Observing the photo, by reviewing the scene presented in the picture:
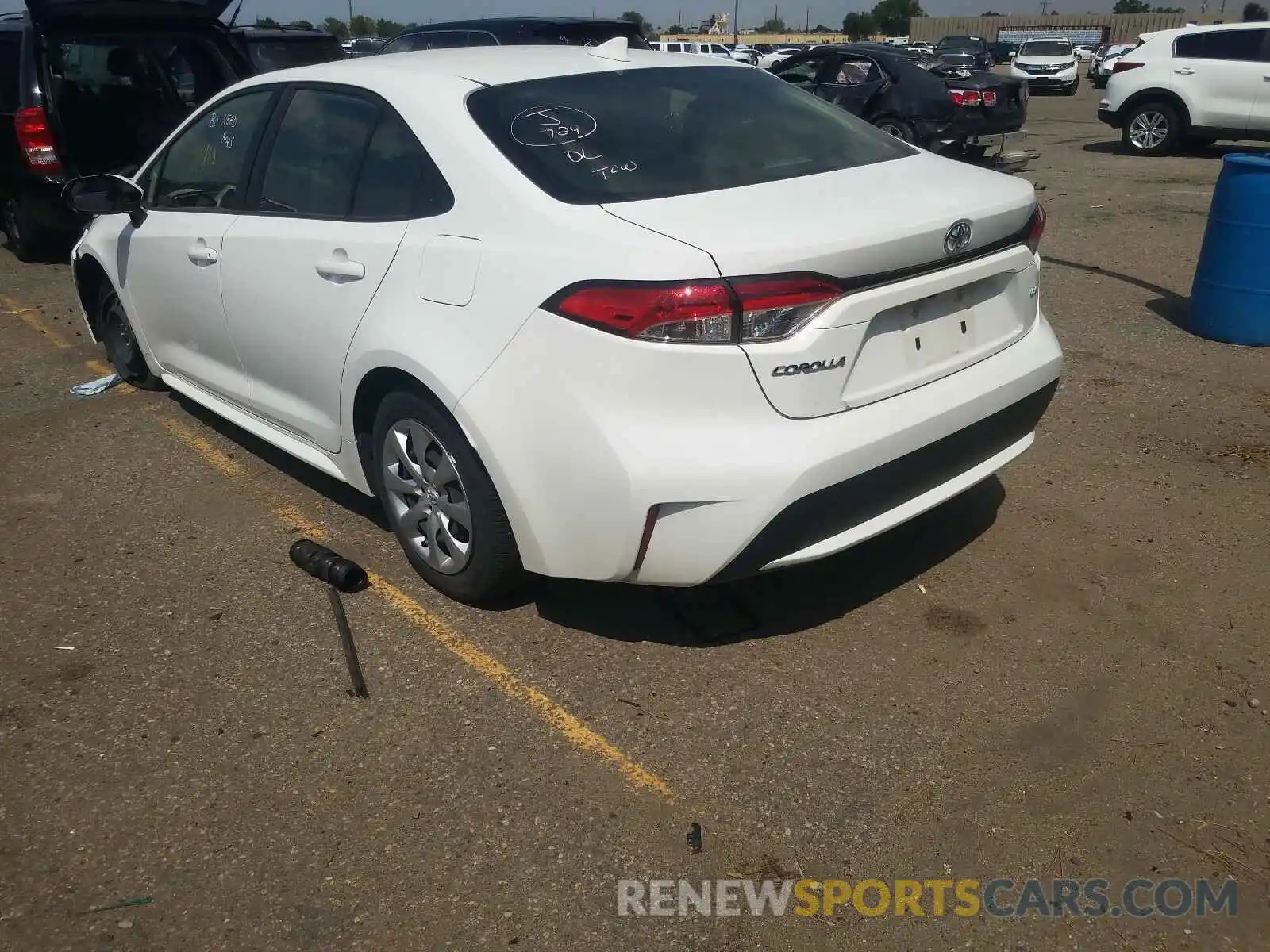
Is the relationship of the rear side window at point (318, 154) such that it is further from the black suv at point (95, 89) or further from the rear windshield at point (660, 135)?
the black suv at point (95, 89)

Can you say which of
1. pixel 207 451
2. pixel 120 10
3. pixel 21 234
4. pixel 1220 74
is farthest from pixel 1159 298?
pixel 21 234

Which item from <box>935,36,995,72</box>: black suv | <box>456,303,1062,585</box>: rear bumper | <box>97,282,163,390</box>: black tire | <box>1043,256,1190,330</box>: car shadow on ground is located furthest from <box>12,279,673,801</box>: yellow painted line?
<box>935,36,995,72</box>: black suv

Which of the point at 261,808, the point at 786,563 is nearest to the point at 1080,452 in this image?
the point at 786,563

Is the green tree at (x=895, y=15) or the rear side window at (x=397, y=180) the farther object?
the green tree at (x=895, y=15)

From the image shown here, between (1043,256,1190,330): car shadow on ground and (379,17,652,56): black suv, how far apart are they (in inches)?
160

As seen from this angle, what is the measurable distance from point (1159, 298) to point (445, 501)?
5.57m

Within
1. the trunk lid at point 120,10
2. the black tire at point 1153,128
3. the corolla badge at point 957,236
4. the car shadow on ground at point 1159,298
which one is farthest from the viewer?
the black tire at point 1153,128

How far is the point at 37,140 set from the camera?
26.3 ft

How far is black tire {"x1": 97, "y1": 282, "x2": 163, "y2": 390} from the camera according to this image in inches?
214

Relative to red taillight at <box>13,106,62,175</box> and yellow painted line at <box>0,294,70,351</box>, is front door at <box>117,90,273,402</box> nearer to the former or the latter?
yellow painted line at <box>0,294,70,351</box>

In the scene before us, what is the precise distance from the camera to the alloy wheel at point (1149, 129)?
13898 mm

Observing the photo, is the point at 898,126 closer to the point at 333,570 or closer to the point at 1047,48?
the point at 333,570

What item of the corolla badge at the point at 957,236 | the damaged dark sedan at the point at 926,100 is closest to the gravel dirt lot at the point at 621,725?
the corolla badge at the point at 957,236

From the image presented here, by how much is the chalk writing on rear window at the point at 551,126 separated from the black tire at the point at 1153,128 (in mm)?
13149
